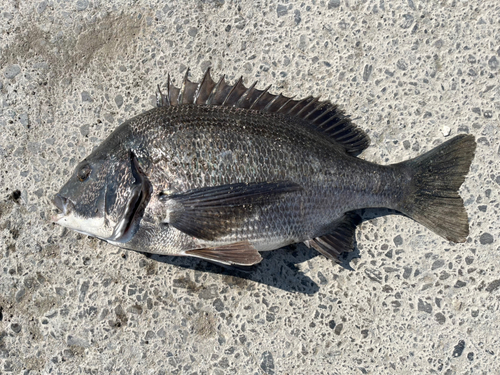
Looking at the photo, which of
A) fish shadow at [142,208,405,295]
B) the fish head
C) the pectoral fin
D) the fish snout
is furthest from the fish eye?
fish shadow at [142,208,405,295]

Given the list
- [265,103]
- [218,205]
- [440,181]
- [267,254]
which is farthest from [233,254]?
[440,181]

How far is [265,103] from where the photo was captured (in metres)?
2.62

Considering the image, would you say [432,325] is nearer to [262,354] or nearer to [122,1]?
[262,354]

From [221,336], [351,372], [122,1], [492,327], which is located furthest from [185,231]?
[492,327]

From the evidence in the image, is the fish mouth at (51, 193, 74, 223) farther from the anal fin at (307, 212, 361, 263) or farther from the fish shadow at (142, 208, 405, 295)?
the anal fin at (307, 212, 361, 263)

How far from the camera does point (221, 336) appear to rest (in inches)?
110

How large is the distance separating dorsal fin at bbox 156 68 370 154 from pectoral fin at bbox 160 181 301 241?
1.74 feet

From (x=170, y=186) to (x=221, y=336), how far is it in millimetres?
1155

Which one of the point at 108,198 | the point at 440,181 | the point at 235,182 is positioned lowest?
the point at 108,198

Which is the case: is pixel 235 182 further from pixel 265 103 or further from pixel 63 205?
pixel 63 205

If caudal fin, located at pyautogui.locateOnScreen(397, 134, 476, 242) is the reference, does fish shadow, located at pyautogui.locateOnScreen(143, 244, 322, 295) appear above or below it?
below

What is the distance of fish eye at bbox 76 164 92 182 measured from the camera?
8.05ft

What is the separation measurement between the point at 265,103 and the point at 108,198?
3.74ft

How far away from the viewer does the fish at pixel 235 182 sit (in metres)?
2.38
